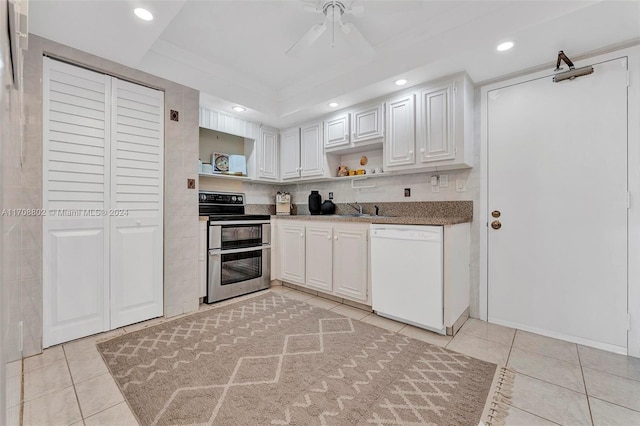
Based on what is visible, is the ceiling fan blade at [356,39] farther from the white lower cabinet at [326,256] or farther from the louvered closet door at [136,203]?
the louvered closet door at [136,203]

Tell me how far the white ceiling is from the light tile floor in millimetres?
2239

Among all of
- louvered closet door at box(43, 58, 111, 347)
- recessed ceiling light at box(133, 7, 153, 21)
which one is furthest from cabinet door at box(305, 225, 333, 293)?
recessed ceiling light at box(133, 7, 153, 21)

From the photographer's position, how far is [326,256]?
9.90ft

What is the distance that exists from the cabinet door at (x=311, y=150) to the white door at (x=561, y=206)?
74.4 inches

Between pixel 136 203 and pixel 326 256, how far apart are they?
1.88 m

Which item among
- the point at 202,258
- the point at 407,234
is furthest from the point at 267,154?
the point at 407,234

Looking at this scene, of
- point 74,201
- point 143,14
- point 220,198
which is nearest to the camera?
point 143,14

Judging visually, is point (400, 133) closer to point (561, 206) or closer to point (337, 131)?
point (337, 131)

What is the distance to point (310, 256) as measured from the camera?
3184mm

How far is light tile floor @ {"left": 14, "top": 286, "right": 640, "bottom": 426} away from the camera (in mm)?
1358

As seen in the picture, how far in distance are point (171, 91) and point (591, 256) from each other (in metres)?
3.83

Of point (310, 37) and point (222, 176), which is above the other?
point (310, 37)

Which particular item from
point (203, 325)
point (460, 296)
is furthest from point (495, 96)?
point (203, 325)

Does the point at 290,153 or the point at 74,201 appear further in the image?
the point at 290,153
